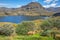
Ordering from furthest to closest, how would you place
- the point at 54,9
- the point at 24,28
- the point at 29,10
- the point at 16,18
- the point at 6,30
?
the point at 24,28, the point at 54,9, the point at 29,10, the point at 16,18, the point at 6,30

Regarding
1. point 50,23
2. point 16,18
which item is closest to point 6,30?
point 16,18

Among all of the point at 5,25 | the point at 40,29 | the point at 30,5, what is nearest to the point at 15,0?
the point at 30,5

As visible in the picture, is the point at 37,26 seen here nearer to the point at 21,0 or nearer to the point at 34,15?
the point at 34,15

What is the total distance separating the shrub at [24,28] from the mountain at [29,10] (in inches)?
38.8

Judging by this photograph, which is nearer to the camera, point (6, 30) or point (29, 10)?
point (6, 30)

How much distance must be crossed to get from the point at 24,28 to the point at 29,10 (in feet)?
5.75

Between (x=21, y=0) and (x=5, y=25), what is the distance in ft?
8.67

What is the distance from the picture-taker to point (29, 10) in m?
13.4

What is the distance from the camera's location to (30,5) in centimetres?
1307

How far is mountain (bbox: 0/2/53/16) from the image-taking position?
13273 millimetres

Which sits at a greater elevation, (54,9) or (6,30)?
(54,9)

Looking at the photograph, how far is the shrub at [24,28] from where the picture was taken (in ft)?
44.5

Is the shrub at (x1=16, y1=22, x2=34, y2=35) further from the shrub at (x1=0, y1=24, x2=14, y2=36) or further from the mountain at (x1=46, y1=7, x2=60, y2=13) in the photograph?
the mountain at (x1=46, y1=7, x2=60, y2=13)

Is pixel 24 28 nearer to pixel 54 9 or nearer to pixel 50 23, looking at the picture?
pixel 50 23
